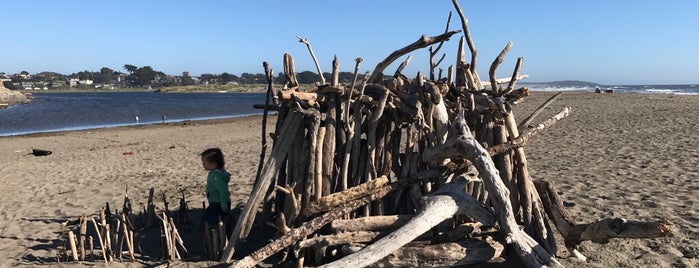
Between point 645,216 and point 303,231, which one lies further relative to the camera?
point 645,216

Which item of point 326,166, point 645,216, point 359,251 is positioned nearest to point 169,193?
point 326,166

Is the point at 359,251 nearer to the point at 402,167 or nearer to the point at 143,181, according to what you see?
the point at 402,167

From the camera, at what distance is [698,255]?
487 centimetres

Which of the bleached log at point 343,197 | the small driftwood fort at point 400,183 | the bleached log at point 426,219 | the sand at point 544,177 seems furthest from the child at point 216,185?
the bleached log at point 426,219

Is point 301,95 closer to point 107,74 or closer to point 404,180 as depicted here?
point 404,180

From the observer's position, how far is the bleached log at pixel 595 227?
397cm

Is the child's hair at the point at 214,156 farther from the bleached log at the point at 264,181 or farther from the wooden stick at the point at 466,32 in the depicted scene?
the wooden stick at the point at 466,32

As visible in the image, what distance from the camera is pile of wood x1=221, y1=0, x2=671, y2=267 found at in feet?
14.6

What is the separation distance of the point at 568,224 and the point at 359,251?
6.16ft

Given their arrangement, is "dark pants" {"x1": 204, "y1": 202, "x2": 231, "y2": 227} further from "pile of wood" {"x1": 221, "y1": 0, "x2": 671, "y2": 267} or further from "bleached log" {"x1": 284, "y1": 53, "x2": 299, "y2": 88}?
"bleached log" {"x1": 284, "y1": 53, "x2": 299, "y2": 88}

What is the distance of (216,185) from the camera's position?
18.6 ft

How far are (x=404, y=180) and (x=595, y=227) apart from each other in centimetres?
163

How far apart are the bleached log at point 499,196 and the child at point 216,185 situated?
2.38 metres

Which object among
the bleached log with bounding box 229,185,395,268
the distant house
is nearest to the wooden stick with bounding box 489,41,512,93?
the bleached log with bounding box 229,185,395,268
